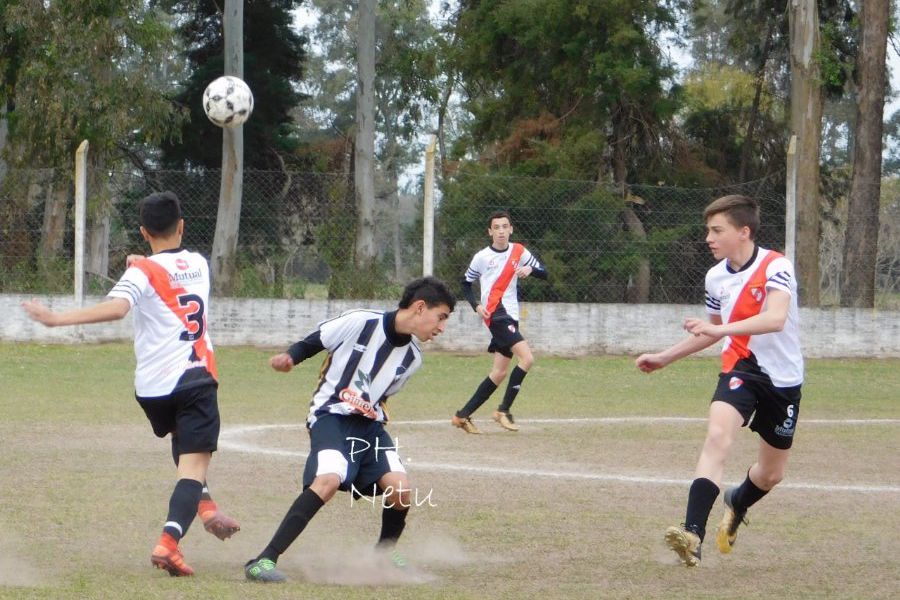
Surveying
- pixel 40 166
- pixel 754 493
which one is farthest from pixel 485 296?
pixel 40 166

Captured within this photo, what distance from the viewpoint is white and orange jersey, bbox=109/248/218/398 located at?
5.93m

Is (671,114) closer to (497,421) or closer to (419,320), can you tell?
(497,421)

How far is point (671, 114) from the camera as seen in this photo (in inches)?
1168

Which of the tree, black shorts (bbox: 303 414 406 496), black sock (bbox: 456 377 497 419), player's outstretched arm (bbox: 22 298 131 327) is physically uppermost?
the tree

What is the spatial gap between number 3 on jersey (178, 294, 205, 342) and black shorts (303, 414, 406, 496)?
2.36 ft

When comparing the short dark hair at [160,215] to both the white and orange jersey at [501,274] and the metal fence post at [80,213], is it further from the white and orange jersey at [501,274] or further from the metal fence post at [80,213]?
the metal fence post at [80,213]

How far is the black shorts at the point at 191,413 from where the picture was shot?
5.96 m

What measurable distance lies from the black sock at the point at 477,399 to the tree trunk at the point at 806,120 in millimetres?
10610

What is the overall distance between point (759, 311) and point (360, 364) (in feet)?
6.62

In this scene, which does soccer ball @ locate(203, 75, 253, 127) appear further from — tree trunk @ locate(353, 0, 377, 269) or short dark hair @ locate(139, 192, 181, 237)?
short dark hair @ locate(139, 192, 181, 237)

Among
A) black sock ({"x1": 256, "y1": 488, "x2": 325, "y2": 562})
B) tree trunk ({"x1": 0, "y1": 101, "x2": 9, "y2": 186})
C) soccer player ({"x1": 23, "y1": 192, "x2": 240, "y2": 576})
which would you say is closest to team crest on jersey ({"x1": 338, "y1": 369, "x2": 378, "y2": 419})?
black sock ({"x1": 256, "y1": 488, "x2": 325, "y2": 562})

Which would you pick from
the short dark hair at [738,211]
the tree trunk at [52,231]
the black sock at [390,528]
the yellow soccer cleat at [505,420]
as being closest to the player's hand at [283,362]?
the black sock at [390,528]

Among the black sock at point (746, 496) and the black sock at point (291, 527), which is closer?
the black sock at point (291, 527)

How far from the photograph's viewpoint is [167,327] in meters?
5.98
